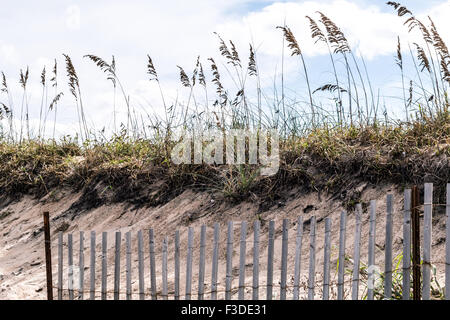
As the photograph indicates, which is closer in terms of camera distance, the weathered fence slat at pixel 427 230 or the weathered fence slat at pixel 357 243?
the weathered fence slat at pixel 427 230

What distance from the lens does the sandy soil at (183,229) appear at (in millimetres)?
4266

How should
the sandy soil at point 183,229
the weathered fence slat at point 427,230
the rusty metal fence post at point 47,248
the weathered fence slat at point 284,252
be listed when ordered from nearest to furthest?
the weathered fence slat at point 427,230, the weathered fence slat at point 284,252, the rusty metal fence post at point 47,248, the sandy soil at point 183,229

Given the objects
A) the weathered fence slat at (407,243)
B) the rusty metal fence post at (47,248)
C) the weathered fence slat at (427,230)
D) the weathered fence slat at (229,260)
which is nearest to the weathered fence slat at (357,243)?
the weathered fence slat at (407,243)

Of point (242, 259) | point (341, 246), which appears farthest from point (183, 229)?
point (341, 246)

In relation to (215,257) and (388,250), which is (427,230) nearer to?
(388,250)

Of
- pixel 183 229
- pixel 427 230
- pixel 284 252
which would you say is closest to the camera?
pixel 427 230

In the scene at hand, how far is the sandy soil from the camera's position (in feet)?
14.0

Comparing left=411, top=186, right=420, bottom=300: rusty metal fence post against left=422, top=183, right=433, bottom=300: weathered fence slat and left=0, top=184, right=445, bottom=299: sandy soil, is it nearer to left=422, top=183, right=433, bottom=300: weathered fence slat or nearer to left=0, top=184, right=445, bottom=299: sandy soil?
left=422, top=183, right=433, bottom=300: weathered fence slat

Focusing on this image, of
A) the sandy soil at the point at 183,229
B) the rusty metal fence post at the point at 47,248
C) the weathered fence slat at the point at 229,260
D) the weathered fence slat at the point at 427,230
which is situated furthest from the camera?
the sandy soil at the point at 183,229

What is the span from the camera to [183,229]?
518cm

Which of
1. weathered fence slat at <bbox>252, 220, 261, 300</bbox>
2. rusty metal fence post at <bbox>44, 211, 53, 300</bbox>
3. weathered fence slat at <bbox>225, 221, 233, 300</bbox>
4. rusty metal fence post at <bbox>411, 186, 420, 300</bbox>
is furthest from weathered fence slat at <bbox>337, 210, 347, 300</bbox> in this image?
rusty metal fence post at <bbox>44, 211, 53, 300</bbox>

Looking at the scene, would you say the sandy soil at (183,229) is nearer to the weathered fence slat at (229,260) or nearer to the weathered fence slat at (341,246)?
the weathered fence slat at (229,260)

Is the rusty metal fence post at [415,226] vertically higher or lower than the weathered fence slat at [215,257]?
higher
